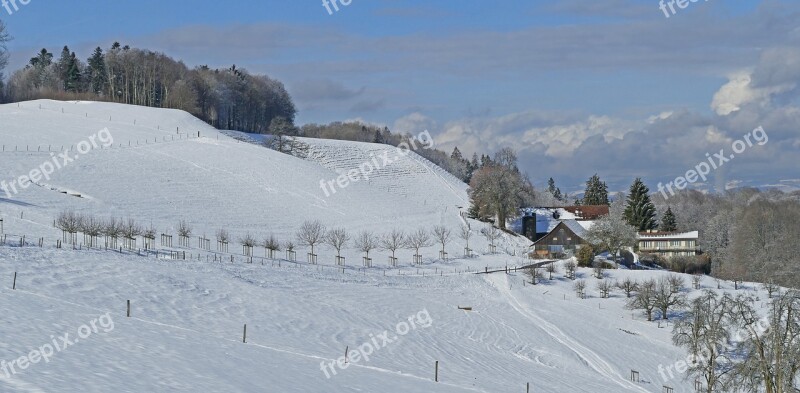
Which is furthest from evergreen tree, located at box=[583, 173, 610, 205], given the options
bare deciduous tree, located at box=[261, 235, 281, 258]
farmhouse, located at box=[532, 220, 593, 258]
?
bare deciduous tree, located at box=[261, 235, 281, 258]

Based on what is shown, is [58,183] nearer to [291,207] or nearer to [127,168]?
[127,168]

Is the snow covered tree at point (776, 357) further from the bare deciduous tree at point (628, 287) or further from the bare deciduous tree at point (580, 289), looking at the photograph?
the bare deciduous tree at point (628, 287)

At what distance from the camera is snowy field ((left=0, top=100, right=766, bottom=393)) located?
30438 millimetres

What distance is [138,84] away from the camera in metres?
172

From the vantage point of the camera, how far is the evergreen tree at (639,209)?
387 feet

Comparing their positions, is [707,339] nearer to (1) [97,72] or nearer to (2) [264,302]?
(2) [264,302]

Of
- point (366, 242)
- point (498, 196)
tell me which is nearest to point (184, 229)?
point (366, 242)

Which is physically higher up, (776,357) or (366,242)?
(366,242)

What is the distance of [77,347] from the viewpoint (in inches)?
1144

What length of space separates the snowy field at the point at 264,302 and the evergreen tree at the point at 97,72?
52.4 metres

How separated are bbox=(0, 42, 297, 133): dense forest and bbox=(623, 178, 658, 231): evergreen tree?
8717cm

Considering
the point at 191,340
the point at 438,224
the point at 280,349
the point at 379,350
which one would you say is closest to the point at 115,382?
the point at 191,340

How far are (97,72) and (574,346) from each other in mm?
139467

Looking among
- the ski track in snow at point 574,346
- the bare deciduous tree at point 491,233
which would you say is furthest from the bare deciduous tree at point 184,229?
the bare deciduous tree at point 491,233
